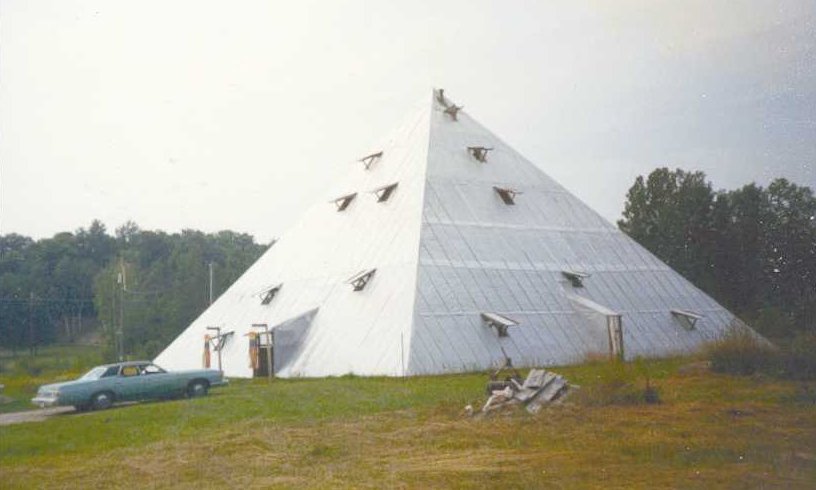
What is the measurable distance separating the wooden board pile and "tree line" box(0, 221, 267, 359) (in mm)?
32164

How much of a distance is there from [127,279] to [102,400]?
6317 centimetres

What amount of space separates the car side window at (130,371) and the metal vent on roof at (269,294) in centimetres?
1153

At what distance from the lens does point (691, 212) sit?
6288 cm

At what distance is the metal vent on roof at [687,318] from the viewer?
110 feet

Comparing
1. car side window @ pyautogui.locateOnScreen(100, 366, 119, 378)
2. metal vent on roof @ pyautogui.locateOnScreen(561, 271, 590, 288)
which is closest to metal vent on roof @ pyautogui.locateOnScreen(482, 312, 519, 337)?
metal vent on roof @ pyautogui.locateOnScreen(561, 271, 590, 288)

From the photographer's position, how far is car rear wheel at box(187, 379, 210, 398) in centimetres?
2484

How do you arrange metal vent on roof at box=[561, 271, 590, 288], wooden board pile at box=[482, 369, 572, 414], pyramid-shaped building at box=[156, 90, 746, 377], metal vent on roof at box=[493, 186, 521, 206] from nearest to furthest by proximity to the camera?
1. wooden board pile at box=[482, 369, 572, 414]
2. pyramid-shaped building at box=[156, 90, 746, 377]
3. metal vent on roof at box=[561, 271, 590, 288]
4. metal vent on roof at box=[493, 186, 521, 206]

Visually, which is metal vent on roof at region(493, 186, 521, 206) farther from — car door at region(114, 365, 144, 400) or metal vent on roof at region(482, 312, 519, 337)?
car door at region(114, 365, 144, 400)

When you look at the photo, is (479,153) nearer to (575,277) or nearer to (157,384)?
(575,277)

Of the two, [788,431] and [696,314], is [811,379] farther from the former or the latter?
[696,314]

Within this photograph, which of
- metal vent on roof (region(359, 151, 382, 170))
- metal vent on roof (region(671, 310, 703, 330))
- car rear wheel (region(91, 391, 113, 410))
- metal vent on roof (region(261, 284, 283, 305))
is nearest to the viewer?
car rear wheel (region(91, 391, 113, 410))

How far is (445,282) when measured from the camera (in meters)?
29.7

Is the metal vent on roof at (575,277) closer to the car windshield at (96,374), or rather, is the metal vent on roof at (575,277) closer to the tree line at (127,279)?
the car windshield at (96,374)

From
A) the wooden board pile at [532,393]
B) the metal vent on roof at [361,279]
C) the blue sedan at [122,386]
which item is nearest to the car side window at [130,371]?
the blue sedan at [122,386]
